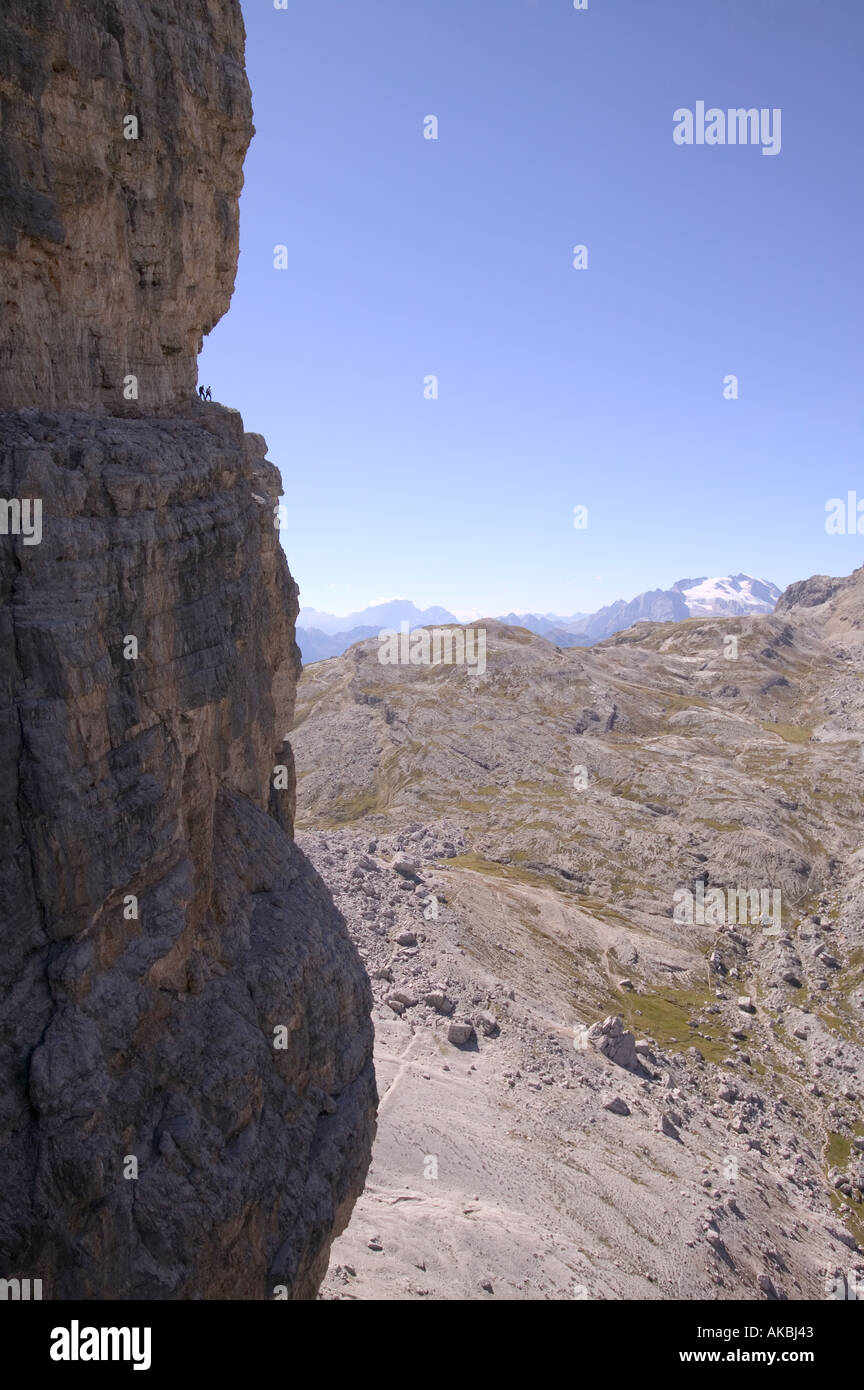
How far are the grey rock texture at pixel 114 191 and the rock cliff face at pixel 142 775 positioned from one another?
0.06m

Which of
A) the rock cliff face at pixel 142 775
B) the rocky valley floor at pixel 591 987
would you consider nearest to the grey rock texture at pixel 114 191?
the rock cliff face at pixel 142 775

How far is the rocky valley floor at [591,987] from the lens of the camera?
1686 inches

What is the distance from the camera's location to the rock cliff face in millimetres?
15789

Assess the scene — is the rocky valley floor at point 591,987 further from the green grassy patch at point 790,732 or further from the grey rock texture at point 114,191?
the grey rock texture at point 114,191

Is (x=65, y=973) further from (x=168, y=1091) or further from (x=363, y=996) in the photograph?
(x=363, y=996)

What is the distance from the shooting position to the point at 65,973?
53.0 ft

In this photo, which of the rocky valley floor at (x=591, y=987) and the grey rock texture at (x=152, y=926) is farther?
the rocky valley floor at (x=591, y=987)

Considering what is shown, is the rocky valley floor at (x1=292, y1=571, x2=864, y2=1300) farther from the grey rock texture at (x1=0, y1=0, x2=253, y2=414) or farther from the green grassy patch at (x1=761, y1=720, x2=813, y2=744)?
the grey rock texture at (x1=0, y1=0, x2=253, y2=414)

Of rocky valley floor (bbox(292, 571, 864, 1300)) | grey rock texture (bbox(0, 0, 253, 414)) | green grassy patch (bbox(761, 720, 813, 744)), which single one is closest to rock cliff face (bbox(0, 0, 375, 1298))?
grey rock texture (bbox(0, 0, 253, 414))

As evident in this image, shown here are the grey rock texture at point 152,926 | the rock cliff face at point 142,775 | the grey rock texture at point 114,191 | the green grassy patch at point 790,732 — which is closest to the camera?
the grey rock texture at point 152,926

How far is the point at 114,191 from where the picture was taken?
19.6m

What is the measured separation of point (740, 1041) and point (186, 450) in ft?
236

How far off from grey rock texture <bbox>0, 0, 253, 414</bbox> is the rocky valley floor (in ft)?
110

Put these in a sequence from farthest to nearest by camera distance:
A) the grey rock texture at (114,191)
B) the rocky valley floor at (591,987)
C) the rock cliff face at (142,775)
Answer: the rocky valley floor at (591,987), the grey rock texture at (114,191), the rock cliff face at (142,775)
